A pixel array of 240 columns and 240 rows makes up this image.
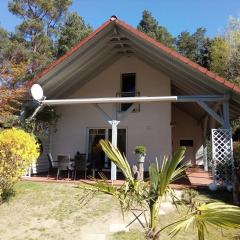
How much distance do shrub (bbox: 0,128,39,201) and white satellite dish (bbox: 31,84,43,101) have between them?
2664 millimetres

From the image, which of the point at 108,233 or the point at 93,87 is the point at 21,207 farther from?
the point at 93,87

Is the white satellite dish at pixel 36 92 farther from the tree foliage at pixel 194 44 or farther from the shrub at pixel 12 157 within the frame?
the tree foliage at pixel 194 44

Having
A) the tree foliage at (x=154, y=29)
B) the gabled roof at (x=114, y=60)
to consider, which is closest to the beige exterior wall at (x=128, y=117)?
the gabled roof at (x=114, y=60)

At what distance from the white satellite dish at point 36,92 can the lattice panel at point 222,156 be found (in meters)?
6.43

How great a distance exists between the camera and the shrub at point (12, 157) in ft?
28.6

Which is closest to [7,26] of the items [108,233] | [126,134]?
[126,134]

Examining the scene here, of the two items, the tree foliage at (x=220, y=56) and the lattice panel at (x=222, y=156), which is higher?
the tree foliage at (x=220, y=56)

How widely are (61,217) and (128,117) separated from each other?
26.0ft

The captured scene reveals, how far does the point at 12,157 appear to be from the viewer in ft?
28.9

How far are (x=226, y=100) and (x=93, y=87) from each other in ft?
22.4

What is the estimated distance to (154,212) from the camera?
3.87 meters

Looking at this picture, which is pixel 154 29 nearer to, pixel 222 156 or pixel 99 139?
pixel 99 139

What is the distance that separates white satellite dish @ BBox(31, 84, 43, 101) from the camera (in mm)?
11356

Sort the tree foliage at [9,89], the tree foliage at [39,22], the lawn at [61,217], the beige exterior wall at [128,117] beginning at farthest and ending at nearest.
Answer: the tree foliage at [39,22] < the beige exterior wall at [128,117] < the tree foliage at [9,89] < the lawn at [61,217]
